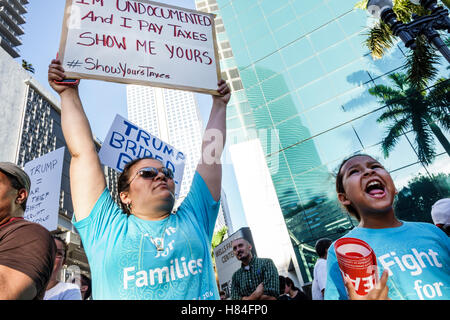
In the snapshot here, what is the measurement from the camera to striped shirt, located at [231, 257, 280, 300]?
3.67 meters

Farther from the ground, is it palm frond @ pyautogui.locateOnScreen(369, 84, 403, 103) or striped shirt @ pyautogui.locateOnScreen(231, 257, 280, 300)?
palm frond @ pyautogui.locateOnScreen(369, 84, 403, 103)

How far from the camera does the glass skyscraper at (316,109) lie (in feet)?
43.4

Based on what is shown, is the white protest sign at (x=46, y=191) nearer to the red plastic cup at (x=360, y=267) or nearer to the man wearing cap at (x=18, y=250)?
the man wearing cap at (x=18, y=250)

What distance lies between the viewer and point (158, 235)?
4.75 ft

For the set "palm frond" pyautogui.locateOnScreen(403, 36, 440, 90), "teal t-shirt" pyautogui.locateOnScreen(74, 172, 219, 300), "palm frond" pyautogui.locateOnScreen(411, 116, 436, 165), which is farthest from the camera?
"palm frond" pyautogui.locateOnScreen(411, 116, 436, 165)

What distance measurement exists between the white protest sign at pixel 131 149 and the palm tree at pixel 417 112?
12.4m

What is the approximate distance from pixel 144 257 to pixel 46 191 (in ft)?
11.0

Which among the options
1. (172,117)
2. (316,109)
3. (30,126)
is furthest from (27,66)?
(172,117)

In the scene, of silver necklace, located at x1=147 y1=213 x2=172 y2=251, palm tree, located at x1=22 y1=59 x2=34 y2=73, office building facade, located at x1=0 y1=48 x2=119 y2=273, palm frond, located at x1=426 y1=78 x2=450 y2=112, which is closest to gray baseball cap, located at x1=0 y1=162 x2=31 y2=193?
silver necklace, located at x1=147 y1=213 x2=172 y2=251

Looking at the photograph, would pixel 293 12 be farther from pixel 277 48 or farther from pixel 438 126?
pixel 438 126

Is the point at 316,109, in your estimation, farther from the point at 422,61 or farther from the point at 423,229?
the point at 423,229

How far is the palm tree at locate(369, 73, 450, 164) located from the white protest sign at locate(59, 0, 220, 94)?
12.8m

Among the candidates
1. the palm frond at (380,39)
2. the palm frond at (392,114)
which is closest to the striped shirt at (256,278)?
the palm frond at (380,39)

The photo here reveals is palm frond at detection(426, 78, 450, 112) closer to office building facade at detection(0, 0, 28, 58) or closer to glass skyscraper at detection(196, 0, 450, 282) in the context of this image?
glass skyscraper at detection(196, 0, 450, 282)
